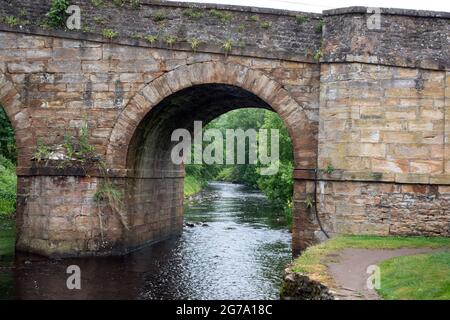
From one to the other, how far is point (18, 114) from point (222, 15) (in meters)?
5.67

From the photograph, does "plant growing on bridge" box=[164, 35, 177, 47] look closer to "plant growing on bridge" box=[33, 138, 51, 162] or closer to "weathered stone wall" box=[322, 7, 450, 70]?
"weathered stone wall" box=[322, 7, 450, 70]

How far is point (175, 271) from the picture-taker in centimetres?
1273

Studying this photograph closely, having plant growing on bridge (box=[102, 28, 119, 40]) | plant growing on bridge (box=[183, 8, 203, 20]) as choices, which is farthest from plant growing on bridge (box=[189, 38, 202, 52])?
plant growing on bridge (box=[102, 28, 119, 40])

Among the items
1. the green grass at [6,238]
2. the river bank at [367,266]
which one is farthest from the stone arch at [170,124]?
the green grass at [6,238]

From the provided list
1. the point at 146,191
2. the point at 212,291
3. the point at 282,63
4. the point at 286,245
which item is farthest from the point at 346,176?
the point at 146,191

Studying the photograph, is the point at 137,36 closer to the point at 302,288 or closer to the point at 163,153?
the point at 163,153

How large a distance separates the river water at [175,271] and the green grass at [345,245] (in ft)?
4.00

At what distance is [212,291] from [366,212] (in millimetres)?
3874

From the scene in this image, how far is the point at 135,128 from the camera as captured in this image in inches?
543

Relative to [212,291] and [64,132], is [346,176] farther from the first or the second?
[64,132]

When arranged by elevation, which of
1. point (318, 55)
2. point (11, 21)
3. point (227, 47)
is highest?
point (11, 21)

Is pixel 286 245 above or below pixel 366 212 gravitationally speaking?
below

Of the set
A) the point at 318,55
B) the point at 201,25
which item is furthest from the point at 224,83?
the point at 318,55
